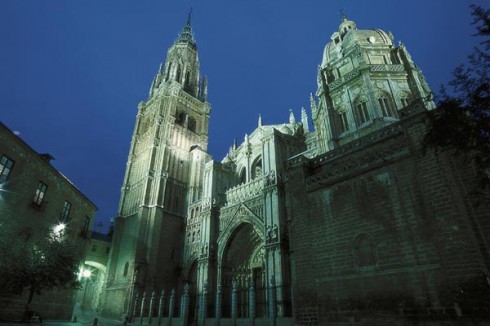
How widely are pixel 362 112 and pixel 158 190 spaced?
A: 22.9 meters

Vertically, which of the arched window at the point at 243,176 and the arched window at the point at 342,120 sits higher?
the arched window at the point at 243,176

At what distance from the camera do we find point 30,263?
15062mm

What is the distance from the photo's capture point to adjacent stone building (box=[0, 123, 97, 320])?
16312mm

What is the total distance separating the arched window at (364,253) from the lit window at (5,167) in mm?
17949

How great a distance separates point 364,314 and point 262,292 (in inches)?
575

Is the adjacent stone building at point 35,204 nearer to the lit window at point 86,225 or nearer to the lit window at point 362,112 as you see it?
the lit window at point 86,225

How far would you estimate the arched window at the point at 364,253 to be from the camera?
10.3m

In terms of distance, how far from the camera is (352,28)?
2639cm

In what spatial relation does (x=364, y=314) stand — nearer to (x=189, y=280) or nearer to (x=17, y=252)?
(x=17, y=252)

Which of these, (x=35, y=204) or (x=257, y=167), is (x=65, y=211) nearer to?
(x=35, y=204)

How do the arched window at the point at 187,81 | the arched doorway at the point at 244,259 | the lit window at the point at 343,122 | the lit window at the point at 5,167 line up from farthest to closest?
1. the arched window at the point at 187,81
2. the arched doorway at the point at 244,259
3. the lit window at the point at 343,122
4. the lit window at the point at 5,167

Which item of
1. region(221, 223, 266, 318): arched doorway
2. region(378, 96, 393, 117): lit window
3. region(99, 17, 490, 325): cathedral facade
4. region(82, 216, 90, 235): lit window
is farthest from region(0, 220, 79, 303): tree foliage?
region(378, 96, 393, 117): lit window

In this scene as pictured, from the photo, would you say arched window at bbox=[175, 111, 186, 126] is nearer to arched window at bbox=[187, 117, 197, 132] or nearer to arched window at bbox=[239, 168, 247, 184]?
arched window at bbox=[187, 117, 197, 132]

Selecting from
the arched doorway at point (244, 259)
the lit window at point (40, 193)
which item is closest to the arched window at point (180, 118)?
the arched doorway at point (244, 259)
